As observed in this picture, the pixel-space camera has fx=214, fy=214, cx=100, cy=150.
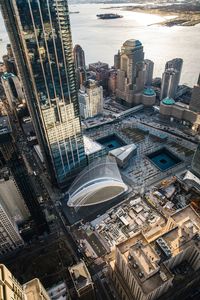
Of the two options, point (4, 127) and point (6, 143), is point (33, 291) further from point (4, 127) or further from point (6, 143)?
point (4, 127)

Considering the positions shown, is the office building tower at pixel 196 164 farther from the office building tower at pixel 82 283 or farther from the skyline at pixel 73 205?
the office building tower at pixel 82 283

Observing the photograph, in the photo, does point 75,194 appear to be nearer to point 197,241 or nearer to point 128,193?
point 128,193

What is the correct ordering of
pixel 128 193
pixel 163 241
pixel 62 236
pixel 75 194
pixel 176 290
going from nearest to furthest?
pixel 163 241 → pixel 176 290 → pixel 62 236 → pixel 75 194 → pixel 128 193

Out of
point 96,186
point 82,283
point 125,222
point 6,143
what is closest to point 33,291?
point 82,283

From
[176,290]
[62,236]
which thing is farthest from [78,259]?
[176,290]

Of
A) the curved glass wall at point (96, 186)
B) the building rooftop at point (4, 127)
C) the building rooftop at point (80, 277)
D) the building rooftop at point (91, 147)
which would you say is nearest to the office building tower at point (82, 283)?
the building rooftop at point (80, 277)
